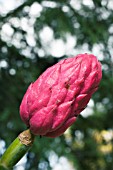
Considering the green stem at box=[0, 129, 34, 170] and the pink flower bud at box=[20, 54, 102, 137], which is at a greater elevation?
the pink flower bud at box=[20, 54, 102, 137]

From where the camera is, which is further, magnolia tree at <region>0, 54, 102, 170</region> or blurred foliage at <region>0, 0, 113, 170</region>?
blurred foliage at <region>0, 0, 113, 170</region>

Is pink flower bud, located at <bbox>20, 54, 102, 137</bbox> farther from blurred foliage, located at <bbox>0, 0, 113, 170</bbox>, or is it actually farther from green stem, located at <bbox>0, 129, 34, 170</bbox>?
blurred foliage, located at <bbox>0, 0, 113, 170</bbox>

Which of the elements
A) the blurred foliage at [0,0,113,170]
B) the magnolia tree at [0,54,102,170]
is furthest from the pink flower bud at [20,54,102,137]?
the blurred foliage at [0,0,113,170]

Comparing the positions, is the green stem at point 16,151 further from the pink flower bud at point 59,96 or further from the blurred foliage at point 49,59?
the blurred foliage at point 49,59

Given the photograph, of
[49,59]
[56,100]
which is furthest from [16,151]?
[49,59]

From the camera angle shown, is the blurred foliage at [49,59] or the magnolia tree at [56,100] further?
the blurred foliage at [49,59]

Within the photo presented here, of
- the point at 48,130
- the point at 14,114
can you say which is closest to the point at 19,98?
the point at 14,114

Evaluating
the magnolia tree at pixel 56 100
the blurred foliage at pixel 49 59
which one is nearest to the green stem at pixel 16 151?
the magnolia tree at pixel 56 100
